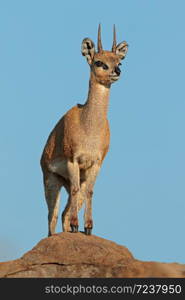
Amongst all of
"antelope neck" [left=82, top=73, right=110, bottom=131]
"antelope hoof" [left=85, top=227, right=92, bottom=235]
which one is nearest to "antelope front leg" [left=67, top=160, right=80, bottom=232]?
"antelope hoof" [left=85, top=227, right=92, bottom=235]

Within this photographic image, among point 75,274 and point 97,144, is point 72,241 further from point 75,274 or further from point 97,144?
point 97,144

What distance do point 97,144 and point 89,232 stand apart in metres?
2.29

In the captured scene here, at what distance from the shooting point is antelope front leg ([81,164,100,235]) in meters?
26.8

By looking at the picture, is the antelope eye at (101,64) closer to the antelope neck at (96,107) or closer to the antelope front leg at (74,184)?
the antelope neck at (96,107)

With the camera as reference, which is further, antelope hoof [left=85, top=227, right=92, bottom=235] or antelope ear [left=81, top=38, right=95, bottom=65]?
antelope ear [left=81, top=38, right=95, bottom=65]

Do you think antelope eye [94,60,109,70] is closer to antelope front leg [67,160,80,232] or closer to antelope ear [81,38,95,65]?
antelope ear [81,38,95,65]

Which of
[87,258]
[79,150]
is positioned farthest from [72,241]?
[79,150]

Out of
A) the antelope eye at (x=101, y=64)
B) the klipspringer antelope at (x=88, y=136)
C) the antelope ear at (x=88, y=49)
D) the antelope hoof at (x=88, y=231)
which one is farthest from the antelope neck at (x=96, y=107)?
the antelope hoof at (x=88, y=231)

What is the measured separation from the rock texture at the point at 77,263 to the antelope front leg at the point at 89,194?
3.71 feet

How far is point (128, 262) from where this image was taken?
25.0 metres

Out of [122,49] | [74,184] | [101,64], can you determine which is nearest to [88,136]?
[74,184]

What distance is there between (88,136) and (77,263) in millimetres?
3691

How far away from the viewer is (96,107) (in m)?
27.3

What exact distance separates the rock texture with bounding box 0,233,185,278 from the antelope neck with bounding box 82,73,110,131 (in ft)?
10.8
